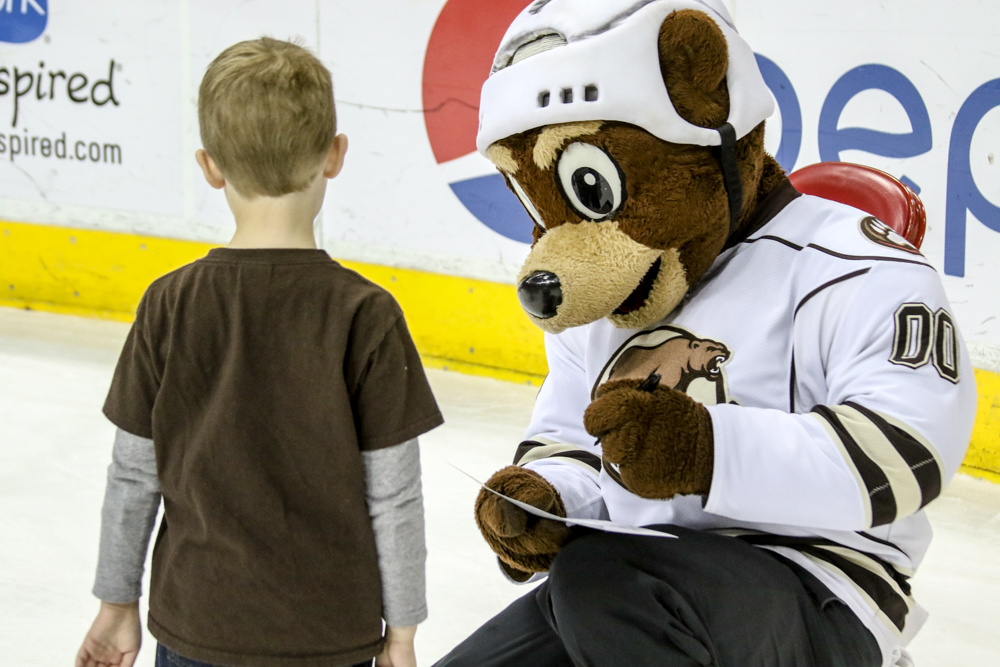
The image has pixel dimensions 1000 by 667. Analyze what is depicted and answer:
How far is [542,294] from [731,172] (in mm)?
228

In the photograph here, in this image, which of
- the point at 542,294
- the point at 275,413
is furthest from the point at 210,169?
the point at 542,294

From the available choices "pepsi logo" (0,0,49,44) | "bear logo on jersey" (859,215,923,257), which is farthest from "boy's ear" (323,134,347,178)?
"pepsi logo" (0,0,49,44)

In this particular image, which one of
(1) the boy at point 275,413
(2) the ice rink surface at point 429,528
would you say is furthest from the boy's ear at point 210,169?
(2) the ice rink surface at point 429,528

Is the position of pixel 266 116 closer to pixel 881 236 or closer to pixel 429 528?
pixel 881 236

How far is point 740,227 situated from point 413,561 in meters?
0.49

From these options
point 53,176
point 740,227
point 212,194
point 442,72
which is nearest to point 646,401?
point 740,227

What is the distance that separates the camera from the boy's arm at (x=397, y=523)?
930 mm

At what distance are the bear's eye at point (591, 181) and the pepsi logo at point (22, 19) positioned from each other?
3420 mm

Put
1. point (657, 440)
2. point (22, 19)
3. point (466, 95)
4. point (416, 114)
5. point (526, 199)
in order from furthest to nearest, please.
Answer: point (22, 19) → point (416, 114) → point (466, 95) → point (526, 199) → point (657, 440)

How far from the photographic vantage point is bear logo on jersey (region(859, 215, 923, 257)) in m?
0.99

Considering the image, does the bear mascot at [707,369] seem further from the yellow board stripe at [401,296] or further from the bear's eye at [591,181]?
the yellow board stripe at [401,296]

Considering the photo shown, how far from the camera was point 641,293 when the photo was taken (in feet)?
3.48

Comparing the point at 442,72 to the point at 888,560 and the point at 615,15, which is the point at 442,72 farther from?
the point at 888,560

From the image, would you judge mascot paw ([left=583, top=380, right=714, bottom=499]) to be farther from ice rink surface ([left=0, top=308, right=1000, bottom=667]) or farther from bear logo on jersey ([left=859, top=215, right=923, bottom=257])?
ice rink surface ([left=0, top=308, right=1000, bottom=667])
